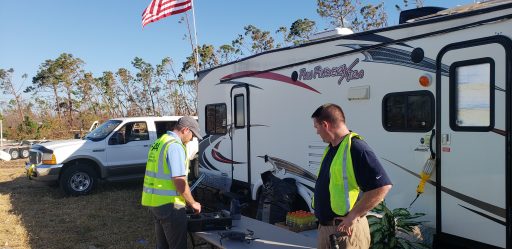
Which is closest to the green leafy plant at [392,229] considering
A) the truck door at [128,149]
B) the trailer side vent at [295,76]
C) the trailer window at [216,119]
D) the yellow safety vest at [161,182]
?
the yellow safety vest at [161,182]

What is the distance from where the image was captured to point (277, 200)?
5.66m

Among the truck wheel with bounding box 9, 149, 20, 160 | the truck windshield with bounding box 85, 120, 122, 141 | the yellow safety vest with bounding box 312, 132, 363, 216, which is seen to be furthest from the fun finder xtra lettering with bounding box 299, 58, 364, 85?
the truck wheel with bounding box 9, 149, 20, 160

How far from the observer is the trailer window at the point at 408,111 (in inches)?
161

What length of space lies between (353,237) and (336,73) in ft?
8.44

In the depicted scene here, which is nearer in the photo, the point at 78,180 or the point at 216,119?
the point at 216,119

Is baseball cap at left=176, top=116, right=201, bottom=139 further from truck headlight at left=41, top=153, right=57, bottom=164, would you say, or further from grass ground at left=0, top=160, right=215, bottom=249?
truck headlight at left=41, top=153, right=57, bottom=164

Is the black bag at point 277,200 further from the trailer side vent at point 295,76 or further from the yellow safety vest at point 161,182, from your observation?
the yellow safety vest at point 161,182

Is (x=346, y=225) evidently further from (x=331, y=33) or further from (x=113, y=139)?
(x=113, y=139)

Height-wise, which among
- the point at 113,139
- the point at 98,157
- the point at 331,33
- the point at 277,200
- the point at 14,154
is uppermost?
the point at 331,33

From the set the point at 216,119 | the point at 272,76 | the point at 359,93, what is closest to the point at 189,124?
the point at 359,93

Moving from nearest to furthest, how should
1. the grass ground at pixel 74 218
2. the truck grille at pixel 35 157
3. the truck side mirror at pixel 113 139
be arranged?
the grass ground at pixel 74 218 < the truck grille at pixel 35 157 < the truck side mirror at pixel 113 139

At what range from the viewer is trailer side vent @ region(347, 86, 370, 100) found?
184 inches

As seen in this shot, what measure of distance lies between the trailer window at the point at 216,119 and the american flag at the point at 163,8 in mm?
3301

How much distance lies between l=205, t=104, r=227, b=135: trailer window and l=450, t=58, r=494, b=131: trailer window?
4.19 meters
